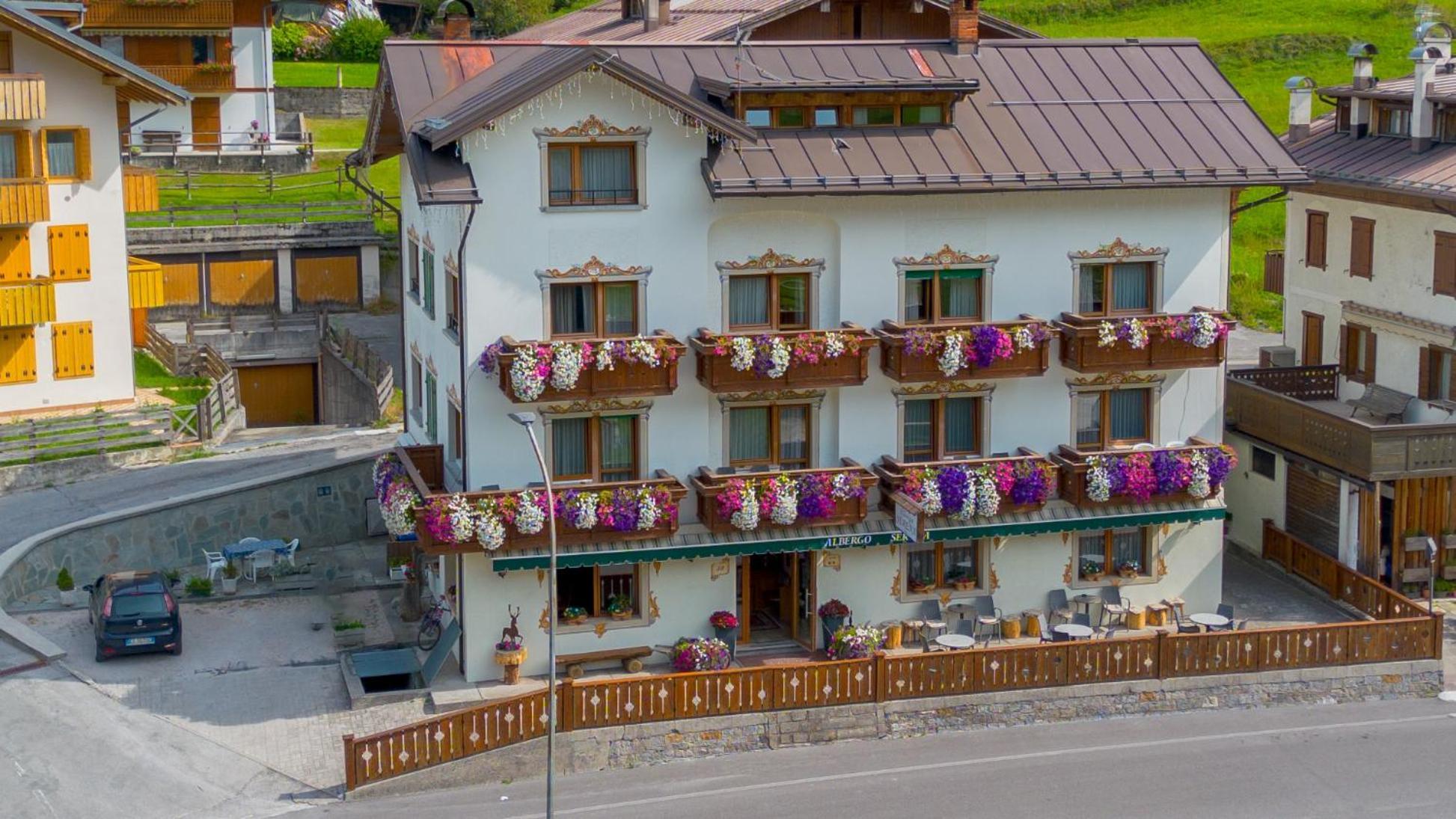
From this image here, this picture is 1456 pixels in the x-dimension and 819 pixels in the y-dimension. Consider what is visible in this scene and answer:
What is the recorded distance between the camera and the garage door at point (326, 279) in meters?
63.8

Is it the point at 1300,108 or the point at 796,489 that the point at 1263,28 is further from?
the point at 796,489

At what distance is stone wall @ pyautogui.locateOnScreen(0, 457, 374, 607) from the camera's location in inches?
1636

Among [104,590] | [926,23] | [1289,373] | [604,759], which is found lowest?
[604,759]

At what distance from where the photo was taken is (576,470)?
37438mm

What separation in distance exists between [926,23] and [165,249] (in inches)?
981

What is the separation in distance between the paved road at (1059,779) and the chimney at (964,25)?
43.9 ft

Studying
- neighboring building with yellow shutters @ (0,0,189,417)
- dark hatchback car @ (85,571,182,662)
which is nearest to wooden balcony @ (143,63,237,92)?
neighboring building with yellow shutters @ (0,0,189,417)

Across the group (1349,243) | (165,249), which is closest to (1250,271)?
(1349,243)

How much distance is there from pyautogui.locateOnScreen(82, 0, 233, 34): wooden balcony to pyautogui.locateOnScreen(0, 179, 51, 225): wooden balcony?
2538 centimetres

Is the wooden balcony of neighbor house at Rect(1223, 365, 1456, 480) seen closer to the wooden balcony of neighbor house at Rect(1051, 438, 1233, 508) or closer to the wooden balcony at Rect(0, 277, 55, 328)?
the wooden balcony of neighbor house at Rect(1051, 438, 1233, 508)

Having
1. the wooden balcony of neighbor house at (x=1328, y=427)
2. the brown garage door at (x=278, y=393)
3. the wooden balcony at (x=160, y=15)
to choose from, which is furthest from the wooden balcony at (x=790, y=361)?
the wooden balcony at (x=160, y=15)

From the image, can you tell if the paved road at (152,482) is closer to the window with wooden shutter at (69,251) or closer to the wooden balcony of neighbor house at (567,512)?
the window with wooden shutter at (69,251)

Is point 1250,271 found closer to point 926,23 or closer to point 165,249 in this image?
point 926,23

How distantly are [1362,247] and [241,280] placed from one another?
33500mm
